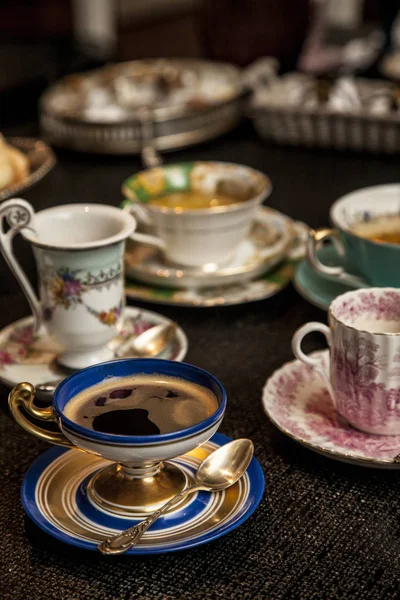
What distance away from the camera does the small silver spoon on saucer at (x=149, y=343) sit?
3.00 ft

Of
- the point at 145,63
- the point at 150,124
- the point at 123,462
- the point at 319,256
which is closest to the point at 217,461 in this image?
the point at 123,462

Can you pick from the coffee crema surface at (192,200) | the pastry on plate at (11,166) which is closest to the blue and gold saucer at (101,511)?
the coffee crema surface at (192,200)

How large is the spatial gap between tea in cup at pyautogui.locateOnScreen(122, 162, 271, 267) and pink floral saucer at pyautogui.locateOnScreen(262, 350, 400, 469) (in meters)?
0.27

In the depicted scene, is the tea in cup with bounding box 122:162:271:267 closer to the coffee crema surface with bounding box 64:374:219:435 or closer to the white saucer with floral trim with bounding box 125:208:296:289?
the white saucer with floral trim with bounding box 125:208:296:289

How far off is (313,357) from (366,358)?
0.10 m

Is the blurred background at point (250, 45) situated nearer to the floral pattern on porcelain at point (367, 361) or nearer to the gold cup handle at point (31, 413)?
the floral pattern on porcelain at point (367, 361)

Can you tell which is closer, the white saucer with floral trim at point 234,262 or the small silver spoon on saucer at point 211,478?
the small silver spoon on saucer at point 211,478

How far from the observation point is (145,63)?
74.5 inches

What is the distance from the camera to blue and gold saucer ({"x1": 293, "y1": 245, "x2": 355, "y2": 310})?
3.34 ft

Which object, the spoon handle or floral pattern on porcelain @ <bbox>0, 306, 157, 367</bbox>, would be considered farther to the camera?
floral pattern on porcelain @ <bbox>0, 306, 157, 367</bbox>

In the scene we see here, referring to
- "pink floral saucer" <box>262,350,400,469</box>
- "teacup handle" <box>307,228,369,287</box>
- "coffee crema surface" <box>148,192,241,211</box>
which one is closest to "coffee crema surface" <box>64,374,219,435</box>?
"pink floral saucer" <box>262,350,400,469</box>

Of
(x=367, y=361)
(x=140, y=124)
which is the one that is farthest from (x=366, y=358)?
(x=140, y=124)

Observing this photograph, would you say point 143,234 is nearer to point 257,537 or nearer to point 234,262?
point 234,262

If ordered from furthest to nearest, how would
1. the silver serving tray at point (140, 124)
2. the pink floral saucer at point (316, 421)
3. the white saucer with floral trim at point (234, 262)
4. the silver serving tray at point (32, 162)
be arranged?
the silver serving tray at point (140, 124) → the silver serving tray at point (32, 162) → the white saucer with floral trim at point (234, 262) → the pink floral saucer at point (316, 421)
